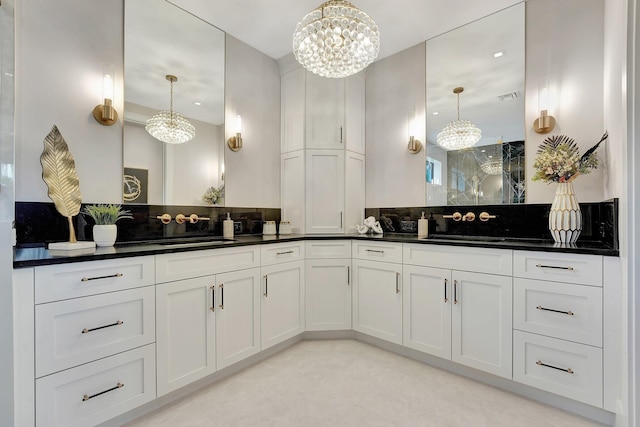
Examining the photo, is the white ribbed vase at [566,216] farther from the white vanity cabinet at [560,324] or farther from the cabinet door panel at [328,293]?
the cabinet door panel at [328,293]

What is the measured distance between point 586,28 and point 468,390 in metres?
2.75

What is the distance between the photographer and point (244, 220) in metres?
2.99

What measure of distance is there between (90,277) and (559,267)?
103 inches

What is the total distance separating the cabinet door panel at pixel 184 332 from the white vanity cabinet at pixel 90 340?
6 centimetres

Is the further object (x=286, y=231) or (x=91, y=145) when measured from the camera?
(x=286, y=231)

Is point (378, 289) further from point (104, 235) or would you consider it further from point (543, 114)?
point (104, 235)

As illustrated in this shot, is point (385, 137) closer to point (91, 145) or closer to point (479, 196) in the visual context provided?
point (479, 196)

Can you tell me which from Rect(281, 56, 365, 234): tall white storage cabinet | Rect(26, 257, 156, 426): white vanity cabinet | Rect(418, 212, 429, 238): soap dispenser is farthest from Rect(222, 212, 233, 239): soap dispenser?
Rect(418, 212, 429, 238): soap dispenser

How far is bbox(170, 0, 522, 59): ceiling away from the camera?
96.7 inches

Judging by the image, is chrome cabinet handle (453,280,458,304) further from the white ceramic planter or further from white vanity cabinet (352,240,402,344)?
the white ceramic planter

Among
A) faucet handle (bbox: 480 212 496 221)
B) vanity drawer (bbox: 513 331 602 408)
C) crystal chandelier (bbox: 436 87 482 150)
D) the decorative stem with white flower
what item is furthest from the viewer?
crystal chandelier (bbox: 436 87 482 150)

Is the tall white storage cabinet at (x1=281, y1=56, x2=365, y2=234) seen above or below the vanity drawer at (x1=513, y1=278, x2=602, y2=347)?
above

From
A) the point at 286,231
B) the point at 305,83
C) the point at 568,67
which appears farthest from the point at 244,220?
the point at 568,67

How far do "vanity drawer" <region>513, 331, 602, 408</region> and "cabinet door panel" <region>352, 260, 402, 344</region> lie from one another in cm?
86
